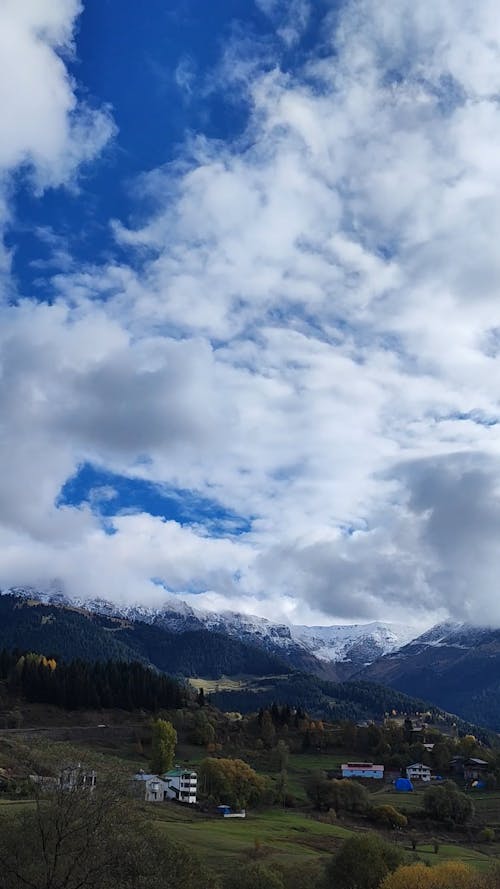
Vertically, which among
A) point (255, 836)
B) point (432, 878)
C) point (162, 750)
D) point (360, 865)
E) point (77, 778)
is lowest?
point (255, 836)

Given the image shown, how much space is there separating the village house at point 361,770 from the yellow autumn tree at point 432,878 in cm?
13693

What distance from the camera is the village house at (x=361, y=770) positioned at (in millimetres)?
189625

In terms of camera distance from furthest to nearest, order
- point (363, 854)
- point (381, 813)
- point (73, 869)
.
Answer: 1. point (381, 813)
2. point (363, 854)
3. point (73, 869)

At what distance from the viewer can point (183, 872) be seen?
52.9m

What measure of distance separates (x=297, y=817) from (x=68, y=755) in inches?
3494

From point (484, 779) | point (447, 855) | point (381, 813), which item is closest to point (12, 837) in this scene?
point (447, 855)

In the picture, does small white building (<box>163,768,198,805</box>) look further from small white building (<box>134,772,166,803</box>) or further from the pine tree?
the pine tree

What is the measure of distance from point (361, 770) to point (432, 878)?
146869 mm

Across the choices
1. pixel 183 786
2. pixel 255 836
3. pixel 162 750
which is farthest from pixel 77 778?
pixel 162 750

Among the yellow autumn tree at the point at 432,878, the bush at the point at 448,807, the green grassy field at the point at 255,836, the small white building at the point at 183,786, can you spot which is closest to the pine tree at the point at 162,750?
the small white building at the point at 183,786

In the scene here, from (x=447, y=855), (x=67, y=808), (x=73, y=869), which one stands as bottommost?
(x=447, y=855)

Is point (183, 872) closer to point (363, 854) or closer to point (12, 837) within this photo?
point (12, 837)

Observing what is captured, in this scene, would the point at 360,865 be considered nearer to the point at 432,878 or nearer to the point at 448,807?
the point at 432,878

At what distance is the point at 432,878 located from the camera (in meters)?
56.1
